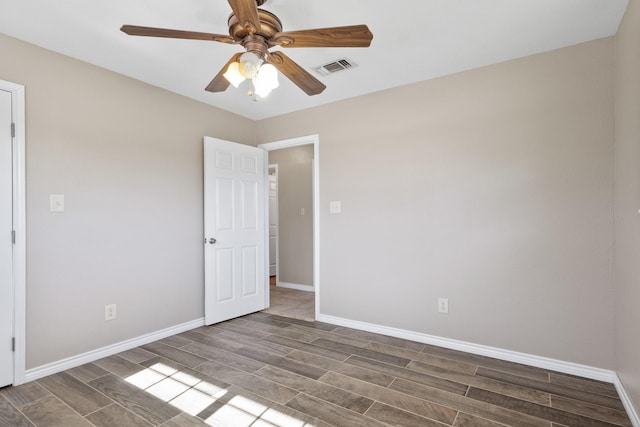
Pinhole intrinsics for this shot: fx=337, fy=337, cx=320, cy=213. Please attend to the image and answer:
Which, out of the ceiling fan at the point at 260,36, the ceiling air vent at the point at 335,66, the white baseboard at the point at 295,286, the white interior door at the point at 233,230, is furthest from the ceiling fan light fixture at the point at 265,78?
the white baseboard at the point at 295,286

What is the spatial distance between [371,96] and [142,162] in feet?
7.38

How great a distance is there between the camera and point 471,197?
2.82 m

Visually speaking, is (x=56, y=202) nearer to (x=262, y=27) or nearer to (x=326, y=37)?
(x=262, y=27)

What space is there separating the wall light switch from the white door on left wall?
8.9 inches

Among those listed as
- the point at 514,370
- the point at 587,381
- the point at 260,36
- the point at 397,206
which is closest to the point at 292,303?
the point at 397,206

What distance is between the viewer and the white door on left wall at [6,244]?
2.23m

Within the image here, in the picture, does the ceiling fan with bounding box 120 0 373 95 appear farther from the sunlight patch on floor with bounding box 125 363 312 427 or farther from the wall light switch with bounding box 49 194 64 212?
the sunlight patch on floor with bounding box 125 363 312 427

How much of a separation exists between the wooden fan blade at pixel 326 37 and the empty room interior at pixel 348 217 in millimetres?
20

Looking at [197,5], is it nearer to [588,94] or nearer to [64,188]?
[64,188]

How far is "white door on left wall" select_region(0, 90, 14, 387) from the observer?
223 cm

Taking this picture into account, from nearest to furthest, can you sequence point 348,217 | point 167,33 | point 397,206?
point 167,33 < point 397,206 < point 348,217

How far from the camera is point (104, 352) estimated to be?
2.74 m

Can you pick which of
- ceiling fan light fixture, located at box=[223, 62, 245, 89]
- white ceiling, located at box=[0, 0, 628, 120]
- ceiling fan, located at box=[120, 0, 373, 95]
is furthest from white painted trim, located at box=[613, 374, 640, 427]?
ceiling fan light fixture, located at box=[223, 62, 245, 89]

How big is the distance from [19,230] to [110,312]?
3.02ft
